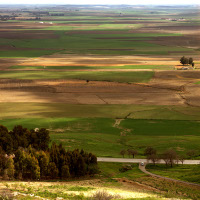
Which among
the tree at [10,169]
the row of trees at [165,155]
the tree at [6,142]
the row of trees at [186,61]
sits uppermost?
the row of trees at [186,61]

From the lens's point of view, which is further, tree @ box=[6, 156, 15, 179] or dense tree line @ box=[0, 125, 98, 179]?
dense tree line @ box=[0, 125, 98, 179]

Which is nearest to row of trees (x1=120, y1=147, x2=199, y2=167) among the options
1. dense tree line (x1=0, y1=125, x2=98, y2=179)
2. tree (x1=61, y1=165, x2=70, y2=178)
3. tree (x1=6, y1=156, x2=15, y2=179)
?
dense tree line (x1=0, y1=125, x2=98, y2=179)

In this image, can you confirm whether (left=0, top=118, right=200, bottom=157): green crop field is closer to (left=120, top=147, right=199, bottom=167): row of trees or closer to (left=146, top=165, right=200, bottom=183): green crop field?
(left=120, top=147, right=199, bottom=167): row of trees

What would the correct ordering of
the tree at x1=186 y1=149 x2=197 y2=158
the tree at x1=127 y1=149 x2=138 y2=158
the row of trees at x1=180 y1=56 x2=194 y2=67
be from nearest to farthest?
the tree at x1=127 y1=149 x2=138 y2=158 → the tree at x1=186 y1=149 x2=197 y2=158 → the row of trees at x1=180 y1=56 x2=194 y2=67

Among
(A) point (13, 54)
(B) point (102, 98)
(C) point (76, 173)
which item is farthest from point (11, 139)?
(A) point (13, 54)

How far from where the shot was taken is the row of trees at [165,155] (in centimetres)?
5628

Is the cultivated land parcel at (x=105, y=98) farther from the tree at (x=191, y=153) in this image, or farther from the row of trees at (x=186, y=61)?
the row of trees at (x=186, y=61)

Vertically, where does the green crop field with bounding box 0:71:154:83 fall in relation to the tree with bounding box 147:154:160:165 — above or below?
above

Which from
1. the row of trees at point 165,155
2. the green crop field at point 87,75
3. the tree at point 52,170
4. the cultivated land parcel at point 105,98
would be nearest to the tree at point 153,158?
the row of trees at point 165,155

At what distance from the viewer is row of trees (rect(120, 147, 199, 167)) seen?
56.3m

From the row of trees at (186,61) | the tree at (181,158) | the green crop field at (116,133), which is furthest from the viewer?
the row of trees at (186,61)

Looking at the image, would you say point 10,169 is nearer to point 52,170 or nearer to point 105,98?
point 52,170

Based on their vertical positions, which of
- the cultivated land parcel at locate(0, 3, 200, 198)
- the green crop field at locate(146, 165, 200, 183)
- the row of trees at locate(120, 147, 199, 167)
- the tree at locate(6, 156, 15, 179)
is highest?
the cultivated land parcel at locate(0, 3, 200, 198)

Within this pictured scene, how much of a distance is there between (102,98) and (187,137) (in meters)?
30.9
